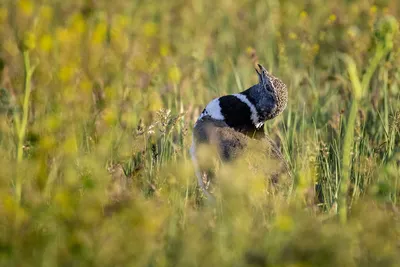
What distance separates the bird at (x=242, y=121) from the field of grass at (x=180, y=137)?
18cm

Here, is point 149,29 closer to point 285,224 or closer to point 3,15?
point 3,15

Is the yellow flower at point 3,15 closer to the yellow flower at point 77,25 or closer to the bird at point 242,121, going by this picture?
the yellow flower at point 77,25

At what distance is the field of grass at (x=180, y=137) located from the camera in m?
2.78

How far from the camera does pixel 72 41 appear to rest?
624 centimetres

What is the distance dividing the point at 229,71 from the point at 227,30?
1155mm

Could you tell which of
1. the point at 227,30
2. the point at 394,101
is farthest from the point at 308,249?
the point at 227,30

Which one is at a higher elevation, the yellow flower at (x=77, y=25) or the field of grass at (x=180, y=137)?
the yellow flower at (x=77, y=25)

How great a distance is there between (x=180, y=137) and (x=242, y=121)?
449 mm

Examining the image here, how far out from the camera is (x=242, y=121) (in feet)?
16.0

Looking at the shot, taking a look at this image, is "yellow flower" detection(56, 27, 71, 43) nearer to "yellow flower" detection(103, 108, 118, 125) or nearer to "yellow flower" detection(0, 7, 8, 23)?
"yellow flower" detection(0, 7, 8, 23)

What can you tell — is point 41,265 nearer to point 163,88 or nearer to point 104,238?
point 104,238

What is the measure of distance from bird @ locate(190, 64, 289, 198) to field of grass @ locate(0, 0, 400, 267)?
0.18m

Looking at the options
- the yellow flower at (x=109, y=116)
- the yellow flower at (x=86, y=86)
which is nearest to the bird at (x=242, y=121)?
the yellow flower at (x=109, y=116)

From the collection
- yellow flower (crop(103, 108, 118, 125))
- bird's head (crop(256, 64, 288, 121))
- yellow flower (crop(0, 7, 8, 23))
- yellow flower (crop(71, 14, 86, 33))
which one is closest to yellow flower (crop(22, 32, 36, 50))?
yellow flower (crop(103, 108, 118, 125))
